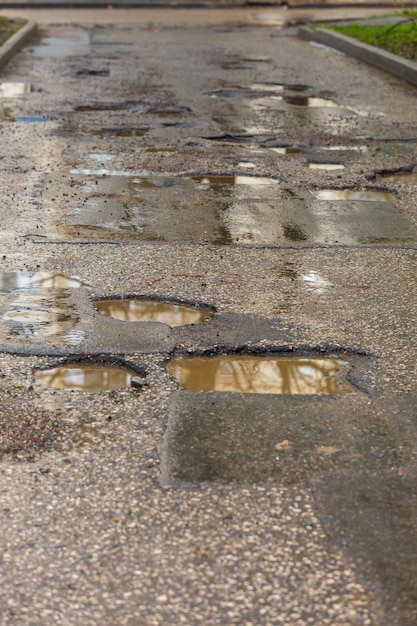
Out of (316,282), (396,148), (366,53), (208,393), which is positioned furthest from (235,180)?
(366,53)

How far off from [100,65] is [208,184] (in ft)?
26.5

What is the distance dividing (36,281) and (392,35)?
45.2ft

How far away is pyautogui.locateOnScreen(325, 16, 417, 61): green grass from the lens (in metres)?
16.2

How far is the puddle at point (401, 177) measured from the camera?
8211 millimetres

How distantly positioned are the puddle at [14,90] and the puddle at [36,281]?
23.2 ft

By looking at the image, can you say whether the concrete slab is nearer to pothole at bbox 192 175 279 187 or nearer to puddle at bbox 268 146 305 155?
pothole at bbox 192 175 279 187

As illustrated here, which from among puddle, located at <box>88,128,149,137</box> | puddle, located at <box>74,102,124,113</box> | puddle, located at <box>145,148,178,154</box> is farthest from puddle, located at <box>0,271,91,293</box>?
puddle, located at <box>74,102,124,113</box>

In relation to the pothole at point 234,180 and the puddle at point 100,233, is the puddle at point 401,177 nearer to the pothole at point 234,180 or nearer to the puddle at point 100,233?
the pothole at point 234,180

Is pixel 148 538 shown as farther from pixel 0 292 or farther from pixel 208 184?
pixel 208 184

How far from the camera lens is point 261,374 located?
452 centimetres

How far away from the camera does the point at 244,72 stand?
14.9 meters

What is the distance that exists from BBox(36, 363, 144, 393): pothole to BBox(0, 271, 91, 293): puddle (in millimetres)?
1099

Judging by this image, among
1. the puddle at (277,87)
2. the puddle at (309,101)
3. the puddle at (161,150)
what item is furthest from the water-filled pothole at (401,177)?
the puddle at (277,87)

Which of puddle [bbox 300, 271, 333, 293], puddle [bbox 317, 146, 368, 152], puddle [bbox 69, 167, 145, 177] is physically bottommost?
puddle [bbox 317, 146, 368, 152]
